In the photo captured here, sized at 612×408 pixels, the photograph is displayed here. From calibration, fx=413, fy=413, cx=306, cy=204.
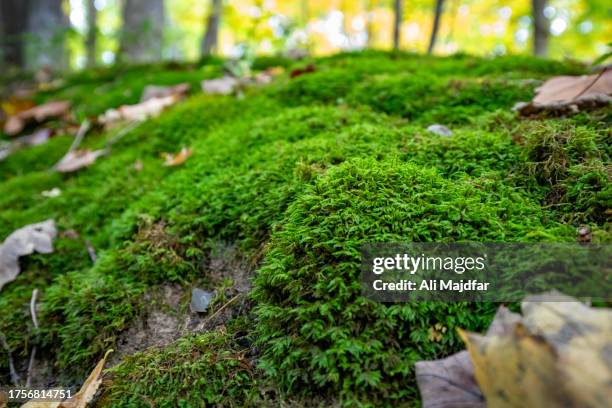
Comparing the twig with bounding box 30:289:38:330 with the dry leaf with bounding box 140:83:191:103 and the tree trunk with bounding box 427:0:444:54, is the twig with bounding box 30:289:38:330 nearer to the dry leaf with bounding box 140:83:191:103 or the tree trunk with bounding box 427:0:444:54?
the dry leaf with bounding box 140:83:191:103

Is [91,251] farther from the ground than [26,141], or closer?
closer

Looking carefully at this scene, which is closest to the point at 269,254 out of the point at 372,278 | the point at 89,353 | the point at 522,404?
the point at 372,278

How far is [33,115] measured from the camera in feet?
13.4

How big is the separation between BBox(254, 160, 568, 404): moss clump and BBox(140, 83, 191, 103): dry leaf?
8.53 feet

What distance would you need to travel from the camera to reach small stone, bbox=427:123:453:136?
7.26 ft

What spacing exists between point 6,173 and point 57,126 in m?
0.79

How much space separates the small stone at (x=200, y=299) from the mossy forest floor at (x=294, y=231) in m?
0.03

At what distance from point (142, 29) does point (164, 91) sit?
2.49 m

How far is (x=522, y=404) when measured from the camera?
3.36 feet

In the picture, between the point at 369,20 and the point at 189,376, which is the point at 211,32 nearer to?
the point at 189,376

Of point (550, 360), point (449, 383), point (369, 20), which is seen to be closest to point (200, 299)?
point (449, 383)

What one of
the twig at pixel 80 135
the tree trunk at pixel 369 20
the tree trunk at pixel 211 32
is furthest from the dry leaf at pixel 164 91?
the tree trunk at pixel 369 20

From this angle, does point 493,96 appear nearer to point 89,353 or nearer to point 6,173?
point 89,353

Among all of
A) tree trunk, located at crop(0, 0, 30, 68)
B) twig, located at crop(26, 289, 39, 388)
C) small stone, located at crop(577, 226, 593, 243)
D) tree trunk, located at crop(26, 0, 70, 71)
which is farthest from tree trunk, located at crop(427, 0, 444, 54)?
tree trunk, located at crop(0, 0, 30, 68)
